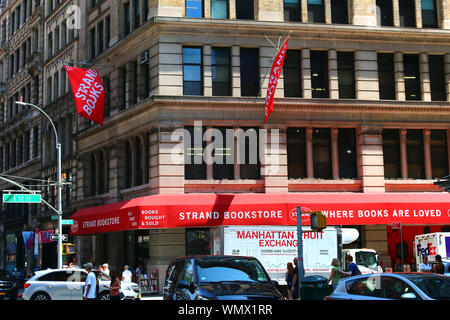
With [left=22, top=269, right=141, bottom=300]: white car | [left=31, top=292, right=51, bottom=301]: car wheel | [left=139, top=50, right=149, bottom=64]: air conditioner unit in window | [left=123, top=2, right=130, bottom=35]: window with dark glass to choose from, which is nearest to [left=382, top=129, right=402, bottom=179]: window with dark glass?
[left=139, top=50, right=149, bottom=64]: air conditioner unit in window

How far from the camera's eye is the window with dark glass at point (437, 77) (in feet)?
109

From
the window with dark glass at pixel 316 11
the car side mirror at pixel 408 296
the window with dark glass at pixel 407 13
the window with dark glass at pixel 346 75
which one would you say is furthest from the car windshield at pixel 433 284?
the window with dark glass at pixel 407 13

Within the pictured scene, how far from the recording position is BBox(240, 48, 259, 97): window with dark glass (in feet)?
103

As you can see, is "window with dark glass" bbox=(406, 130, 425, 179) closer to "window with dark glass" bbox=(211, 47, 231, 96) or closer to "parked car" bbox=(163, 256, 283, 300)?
"window with dark glass" bbox=(211, 47, 231, 96)

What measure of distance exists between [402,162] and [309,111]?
561 cm

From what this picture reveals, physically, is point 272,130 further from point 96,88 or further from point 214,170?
point 96,88

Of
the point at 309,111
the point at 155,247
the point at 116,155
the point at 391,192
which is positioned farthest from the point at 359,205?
the point at 116,155

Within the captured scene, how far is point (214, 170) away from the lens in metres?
30.5

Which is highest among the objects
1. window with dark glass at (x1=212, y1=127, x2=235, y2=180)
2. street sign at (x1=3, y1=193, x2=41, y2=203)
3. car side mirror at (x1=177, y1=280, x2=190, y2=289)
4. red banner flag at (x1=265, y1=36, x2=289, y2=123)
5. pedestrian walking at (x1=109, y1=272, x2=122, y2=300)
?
red banner flag at (x1=265, y1=36, x2=289, y2=123)

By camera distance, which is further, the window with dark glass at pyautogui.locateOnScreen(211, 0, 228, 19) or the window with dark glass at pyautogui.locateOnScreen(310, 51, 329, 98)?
the window with dark glass at pyautogui.locateOnScreen(310, 51, 329, 98)

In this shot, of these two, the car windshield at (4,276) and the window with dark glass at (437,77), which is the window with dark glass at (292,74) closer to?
the window with dark glass at (437,77)

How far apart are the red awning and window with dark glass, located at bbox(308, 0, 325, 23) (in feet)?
30.7

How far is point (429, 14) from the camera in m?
33.9

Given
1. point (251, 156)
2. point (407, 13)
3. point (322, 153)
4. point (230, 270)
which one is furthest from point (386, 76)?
point (230, 270)
